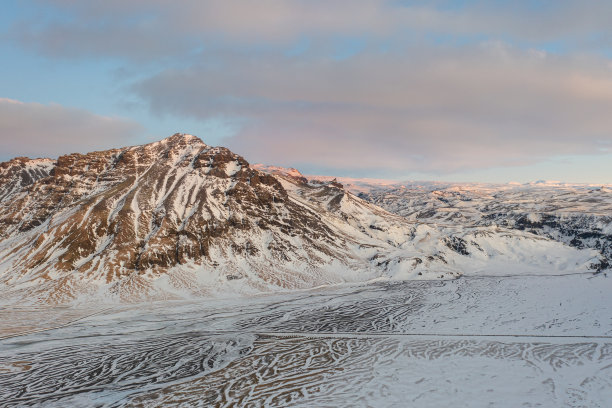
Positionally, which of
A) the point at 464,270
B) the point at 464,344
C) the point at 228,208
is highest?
the point at 228,208

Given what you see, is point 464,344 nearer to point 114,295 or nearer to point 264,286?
point 264,286

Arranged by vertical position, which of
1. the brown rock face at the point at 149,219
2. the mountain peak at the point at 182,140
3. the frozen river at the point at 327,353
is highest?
the mountain peak at the point at 182,140

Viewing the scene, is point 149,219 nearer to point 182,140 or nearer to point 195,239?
point 195,239

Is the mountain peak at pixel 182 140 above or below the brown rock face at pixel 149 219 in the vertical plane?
above

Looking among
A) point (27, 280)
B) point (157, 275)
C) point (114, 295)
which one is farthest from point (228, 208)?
point (27, 280)

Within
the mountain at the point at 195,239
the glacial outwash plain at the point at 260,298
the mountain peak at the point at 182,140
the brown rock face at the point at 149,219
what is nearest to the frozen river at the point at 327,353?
the glacial outwash plain at the point at 260,298

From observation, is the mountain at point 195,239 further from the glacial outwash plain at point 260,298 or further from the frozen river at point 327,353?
the frozen river at point 327,353

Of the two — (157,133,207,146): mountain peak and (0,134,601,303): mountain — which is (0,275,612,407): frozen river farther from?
(157,133,207,146): mountain peak
